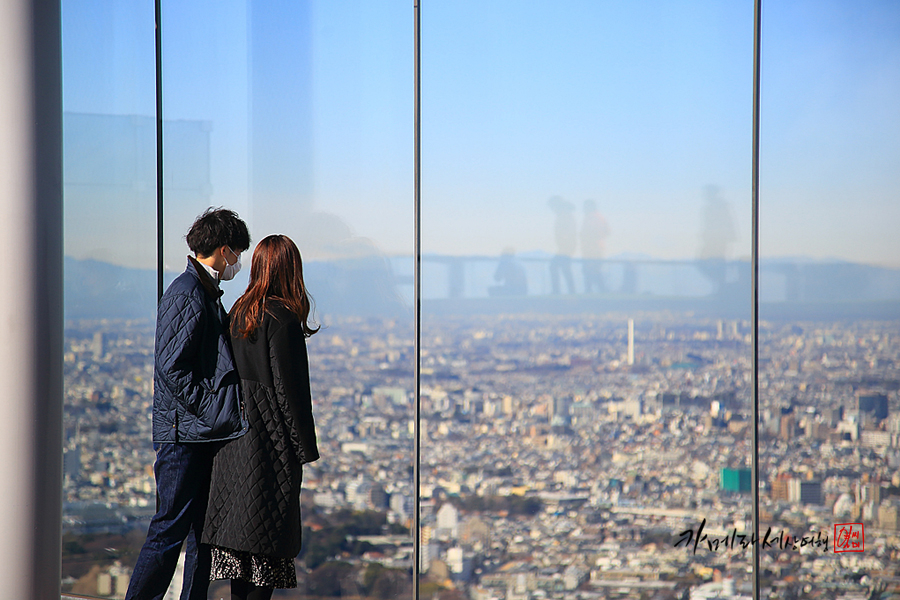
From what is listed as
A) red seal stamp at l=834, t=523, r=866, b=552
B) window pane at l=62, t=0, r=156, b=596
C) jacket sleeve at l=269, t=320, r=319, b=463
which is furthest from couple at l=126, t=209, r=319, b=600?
red seal stamp at l=834, t=523, r=866, b=552

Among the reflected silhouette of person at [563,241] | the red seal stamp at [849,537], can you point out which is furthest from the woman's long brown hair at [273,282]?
the red seal stamp at [849,537]

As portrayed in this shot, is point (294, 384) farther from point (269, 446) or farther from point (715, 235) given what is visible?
point (715, 235)

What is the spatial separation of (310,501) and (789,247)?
212 centimetres

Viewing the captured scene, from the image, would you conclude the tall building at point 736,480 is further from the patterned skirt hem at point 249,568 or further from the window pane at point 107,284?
the window pane at point 107,284

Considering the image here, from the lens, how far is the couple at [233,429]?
64.0 inches

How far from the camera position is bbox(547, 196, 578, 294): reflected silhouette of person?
8.50 ft

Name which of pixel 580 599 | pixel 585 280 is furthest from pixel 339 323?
pixel 580 599

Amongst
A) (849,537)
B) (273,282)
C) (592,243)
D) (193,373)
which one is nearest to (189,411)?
(193,373)

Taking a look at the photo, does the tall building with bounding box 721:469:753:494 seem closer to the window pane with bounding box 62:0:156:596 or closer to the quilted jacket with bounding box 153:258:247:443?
the quilted jacket with bounding box 153:258:247:443

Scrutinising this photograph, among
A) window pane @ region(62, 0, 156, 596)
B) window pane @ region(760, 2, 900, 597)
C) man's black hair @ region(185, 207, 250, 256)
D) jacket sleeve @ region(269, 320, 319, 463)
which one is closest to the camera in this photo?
jacket sleeve @ region(269, 320, 319, 463)

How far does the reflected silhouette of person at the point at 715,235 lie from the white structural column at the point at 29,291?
225 cm

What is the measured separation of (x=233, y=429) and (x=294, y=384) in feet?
0.65

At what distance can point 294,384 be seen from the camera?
5.31 feet

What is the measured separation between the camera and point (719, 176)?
2479 mm
